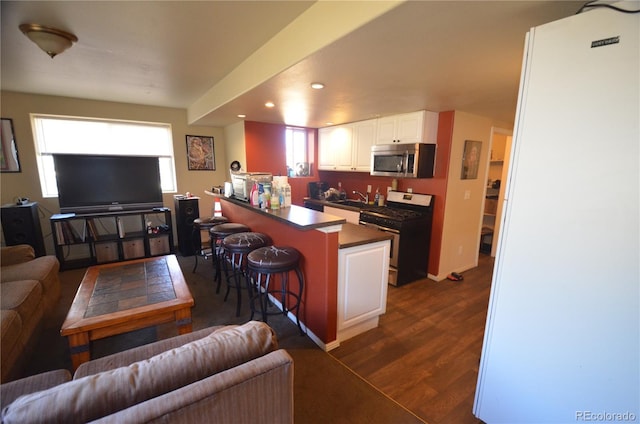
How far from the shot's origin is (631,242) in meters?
1.00

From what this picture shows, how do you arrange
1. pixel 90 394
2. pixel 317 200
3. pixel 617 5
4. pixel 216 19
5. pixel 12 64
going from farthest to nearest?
pixel 317 200, pixel 12 64, pixel 216 19, pixel 617 5, pixel 90 394

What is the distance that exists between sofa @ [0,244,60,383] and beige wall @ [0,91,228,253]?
1619 millimetres

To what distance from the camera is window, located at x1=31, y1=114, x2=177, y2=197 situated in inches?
148

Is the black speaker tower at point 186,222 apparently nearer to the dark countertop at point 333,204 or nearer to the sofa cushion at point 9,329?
the dark countertop at point 333,204

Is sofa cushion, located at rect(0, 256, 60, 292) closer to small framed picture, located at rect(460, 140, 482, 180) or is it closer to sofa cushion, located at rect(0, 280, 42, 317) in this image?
sofa cushion, located at rect(0, 280, 42, 317)

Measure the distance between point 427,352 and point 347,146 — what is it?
3.13 meters

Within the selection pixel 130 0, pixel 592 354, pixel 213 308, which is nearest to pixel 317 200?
pixel 213 308

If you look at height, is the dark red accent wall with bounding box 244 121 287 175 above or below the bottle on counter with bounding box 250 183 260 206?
above

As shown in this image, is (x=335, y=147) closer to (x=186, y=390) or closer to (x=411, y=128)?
(x=411, y=128)

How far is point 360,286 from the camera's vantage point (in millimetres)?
2250

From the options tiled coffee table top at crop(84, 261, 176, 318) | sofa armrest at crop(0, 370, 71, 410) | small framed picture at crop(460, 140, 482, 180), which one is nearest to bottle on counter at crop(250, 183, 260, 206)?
tiled coffee table top at crop(84, 261, 176, 318)

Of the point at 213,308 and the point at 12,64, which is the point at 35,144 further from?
the point at 213,308

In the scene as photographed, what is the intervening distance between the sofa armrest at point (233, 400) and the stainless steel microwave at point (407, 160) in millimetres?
2859

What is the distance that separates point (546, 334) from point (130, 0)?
2.75 meters
